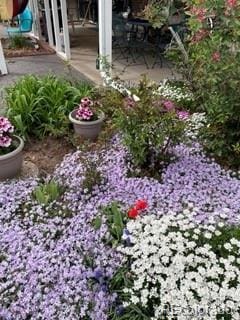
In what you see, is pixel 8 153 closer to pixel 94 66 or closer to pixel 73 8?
pixel 94 66

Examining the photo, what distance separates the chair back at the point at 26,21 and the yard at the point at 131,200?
18.2ft

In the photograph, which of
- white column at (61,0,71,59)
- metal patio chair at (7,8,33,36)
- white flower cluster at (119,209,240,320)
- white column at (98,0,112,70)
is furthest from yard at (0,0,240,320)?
metal patio chair at (7,8,33,36)

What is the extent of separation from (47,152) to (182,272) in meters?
2.07

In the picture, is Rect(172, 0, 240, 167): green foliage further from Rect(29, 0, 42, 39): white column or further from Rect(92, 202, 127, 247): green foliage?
Rect(29, 0, 42, 39): white column

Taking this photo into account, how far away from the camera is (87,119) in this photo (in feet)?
11.0

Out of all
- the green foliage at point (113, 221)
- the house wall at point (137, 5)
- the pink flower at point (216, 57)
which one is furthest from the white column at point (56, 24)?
the green foliage at point (113, 221)

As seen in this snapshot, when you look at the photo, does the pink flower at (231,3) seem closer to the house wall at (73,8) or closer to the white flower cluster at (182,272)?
the white flower cluster at (182,272)

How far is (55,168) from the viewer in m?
3.14

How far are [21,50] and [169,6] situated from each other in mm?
4657

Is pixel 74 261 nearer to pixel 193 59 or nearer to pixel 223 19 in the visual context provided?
pixel 223 19

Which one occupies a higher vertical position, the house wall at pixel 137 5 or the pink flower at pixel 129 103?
the house wall at pixel 137 5

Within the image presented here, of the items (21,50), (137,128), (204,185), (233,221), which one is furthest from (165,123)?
(21,50)

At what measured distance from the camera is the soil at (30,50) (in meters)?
7.48

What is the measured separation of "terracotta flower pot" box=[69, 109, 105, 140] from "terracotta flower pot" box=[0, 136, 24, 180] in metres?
0.63
